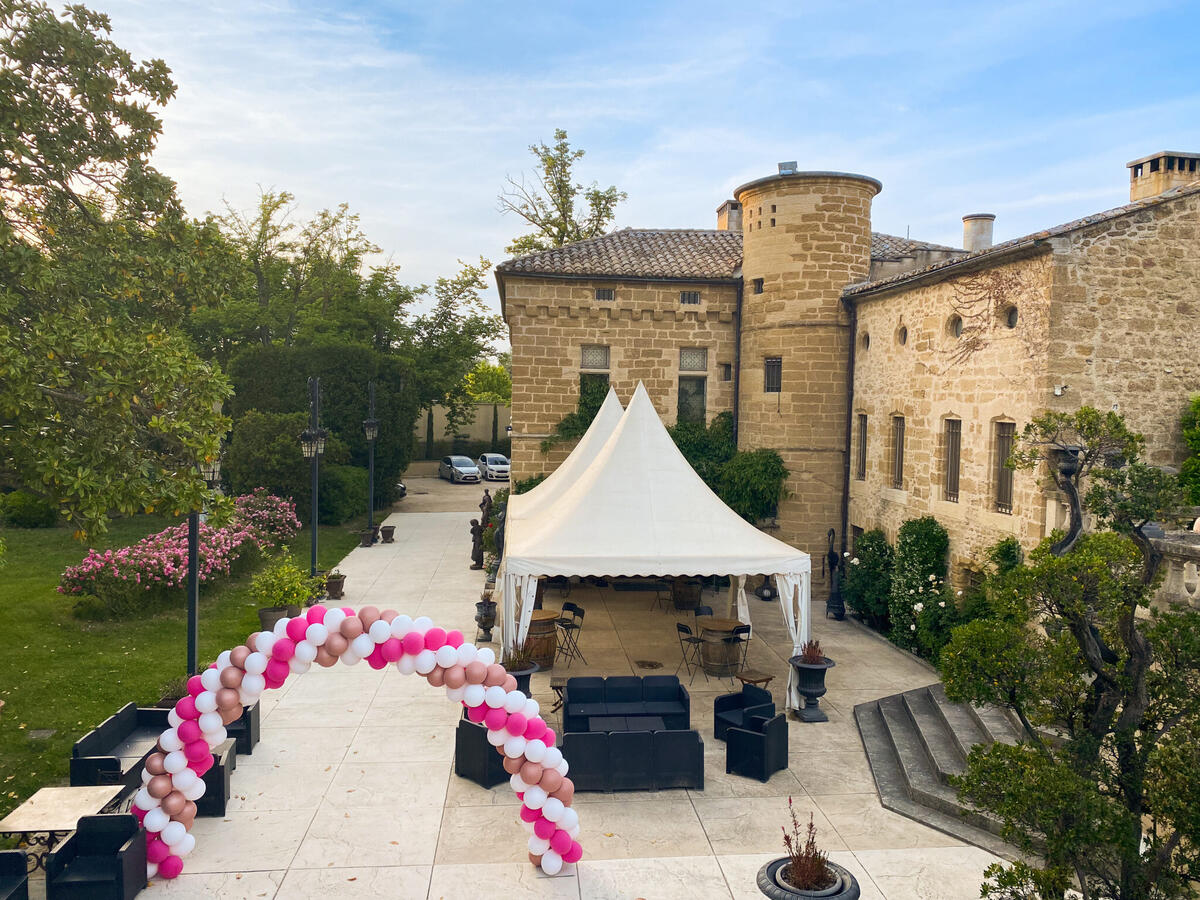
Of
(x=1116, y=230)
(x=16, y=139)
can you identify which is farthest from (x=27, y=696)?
(x=1116, y=230)

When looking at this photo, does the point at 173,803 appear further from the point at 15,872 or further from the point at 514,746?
the point at 514,746

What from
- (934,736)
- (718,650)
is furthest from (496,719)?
(718,650)

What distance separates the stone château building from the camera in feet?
36.4

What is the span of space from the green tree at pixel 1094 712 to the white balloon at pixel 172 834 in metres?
6.30

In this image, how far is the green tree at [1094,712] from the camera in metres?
4.82

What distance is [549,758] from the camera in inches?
294

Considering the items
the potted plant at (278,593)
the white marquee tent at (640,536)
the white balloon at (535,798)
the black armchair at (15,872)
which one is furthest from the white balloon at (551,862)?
the potted plant at (278,593)

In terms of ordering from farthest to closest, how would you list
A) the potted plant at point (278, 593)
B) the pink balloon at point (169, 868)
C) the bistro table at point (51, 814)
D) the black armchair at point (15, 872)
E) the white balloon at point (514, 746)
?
the potted plant at point (278, 593)
the white balloon at point (514, 746)
the pink balloon at point (169, 868)
the bistro table at point (51, 814)
the black armchair at point (15, 872)

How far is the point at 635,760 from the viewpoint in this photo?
9156mm

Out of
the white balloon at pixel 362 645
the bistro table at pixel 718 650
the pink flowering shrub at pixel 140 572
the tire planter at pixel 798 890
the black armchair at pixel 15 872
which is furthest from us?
the pink flowering shrub at pixel 140 572

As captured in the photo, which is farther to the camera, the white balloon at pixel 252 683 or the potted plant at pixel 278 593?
the potted plant at pixel 278 593

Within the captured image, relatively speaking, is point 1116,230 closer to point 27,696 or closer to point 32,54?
point 32,54

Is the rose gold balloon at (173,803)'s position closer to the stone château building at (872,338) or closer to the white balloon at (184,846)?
the white balloon at (184,846)

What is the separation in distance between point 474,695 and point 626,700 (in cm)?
361
